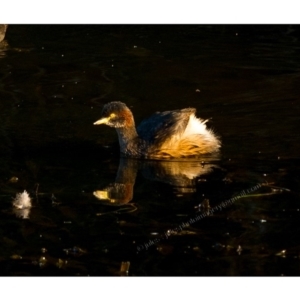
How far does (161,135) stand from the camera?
10.9 metres

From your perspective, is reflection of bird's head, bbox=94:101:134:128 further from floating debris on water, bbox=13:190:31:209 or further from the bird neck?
floating debris on water, bbox=13:190:31:209

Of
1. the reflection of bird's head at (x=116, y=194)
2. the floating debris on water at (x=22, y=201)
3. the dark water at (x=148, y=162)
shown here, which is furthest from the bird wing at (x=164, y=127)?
the floating debris on water at (x=22, y=201)

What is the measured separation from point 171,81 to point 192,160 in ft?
11.1

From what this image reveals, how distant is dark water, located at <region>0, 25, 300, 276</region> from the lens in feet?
26.4

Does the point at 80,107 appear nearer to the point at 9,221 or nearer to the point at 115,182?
the point at 115,182

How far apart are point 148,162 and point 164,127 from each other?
17.4 inches

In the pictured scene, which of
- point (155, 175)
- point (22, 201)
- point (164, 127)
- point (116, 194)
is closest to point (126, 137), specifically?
point (164, 127)

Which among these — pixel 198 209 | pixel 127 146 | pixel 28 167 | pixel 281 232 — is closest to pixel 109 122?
pixel 127 146

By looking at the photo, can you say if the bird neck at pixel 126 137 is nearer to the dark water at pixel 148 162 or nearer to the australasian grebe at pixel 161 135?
the australasian grebe at pixel 161 135

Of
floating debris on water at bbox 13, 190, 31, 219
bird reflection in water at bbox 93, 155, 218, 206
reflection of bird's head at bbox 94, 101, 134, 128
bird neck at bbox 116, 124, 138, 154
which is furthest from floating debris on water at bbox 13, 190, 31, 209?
reflection of bird's head at bbox 94, 101, 134, 128

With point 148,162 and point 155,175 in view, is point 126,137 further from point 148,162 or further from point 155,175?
point 155,175

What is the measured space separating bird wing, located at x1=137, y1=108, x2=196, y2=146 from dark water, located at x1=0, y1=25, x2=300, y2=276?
1.00ft

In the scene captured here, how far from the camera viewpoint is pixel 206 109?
12.6 meters

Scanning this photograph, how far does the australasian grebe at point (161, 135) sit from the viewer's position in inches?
428
